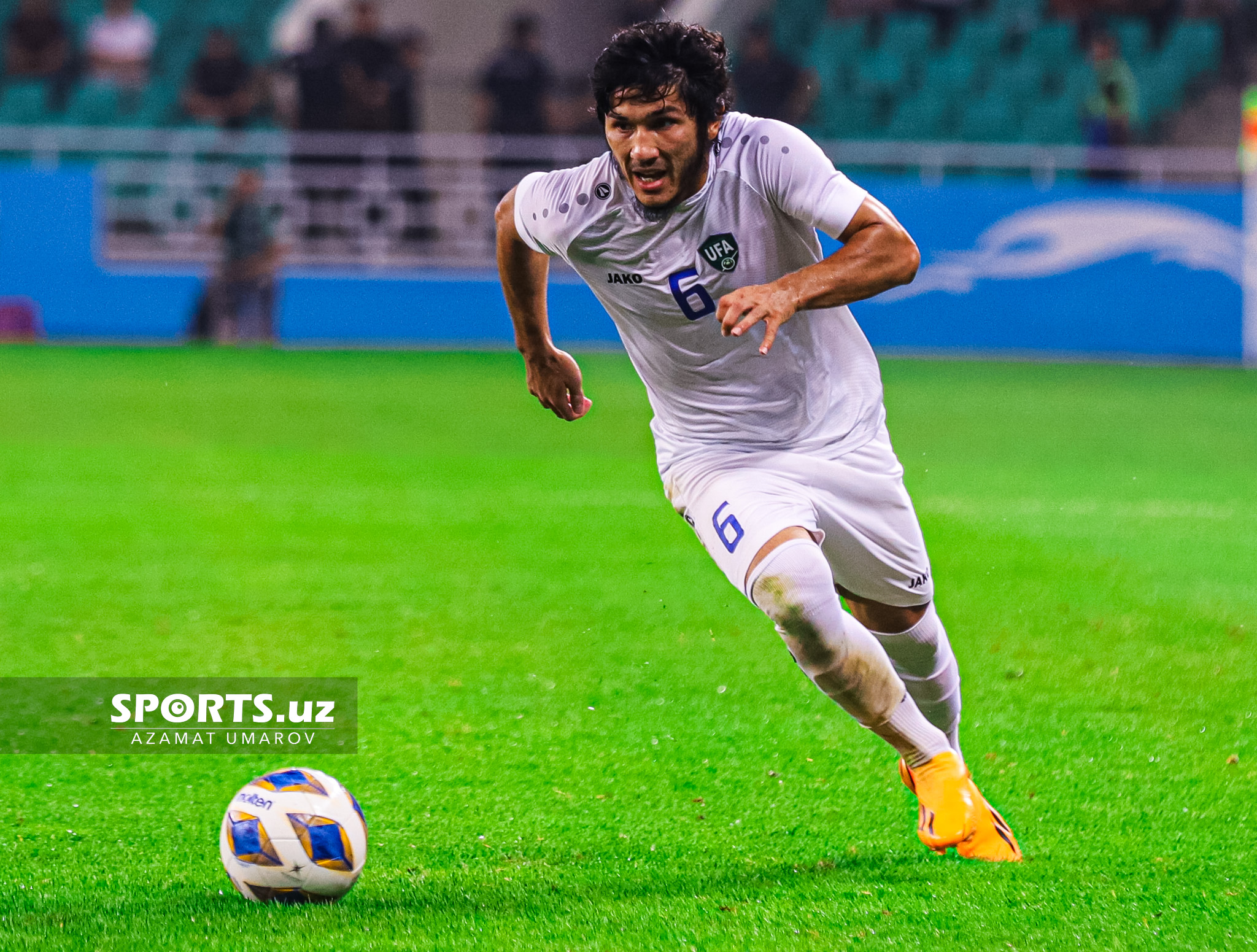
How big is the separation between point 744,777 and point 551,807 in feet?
2.03

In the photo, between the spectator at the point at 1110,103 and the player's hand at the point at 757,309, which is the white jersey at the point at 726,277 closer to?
the player's hand at the point at 757,309

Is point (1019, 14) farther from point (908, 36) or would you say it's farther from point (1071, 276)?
point (1071, 276)

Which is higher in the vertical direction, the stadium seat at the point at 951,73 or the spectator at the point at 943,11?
the spectator at the point at 943,11

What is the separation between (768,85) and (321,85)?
17.3 feet

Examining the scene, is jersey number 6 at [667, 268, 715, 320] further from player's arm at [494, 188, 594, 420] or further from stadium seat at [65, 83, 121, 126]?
stadium seat at [65, 83, 121, 126]

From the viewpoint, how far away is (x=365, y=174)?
62.5 ft

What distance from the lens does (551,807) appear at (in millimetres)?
4340

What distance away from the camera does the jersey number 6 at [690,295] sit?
4039 mm

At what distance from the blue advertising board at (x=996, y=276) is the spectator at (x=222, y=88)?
2.17 meters

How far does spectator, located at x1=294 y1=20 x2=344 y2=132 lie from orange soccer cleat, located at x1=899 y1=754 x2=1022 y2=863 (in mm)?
16556

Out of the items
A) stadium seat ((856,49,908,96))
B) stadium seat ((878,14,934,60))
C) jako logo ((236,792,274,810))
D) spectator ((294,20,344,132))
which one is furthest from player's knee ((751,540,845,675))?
stadium seat ((878,14,934,60))

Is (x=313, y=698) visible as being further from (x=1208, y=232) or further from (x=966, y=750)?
(x=1208, y=232)

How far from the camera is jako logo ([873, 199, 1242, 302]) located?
17969 millimetres

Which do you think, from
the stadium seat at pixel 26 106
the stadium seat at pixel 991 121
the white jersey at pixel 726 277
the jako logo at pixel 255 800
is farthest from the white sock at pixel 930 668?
the stadium seat at pixel 26 106
